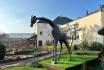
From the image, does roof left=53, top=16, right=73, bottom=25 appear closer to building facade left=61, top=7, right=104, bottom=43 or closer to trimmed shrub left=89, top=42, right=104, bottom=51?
building facade left=61, top=7, right=104, bottom=43

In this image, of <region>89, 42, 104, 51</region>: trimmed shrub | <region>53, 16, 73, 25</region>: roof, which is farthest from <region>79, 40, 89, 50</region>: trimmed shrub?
<region>53, 16, 73, 25</region>: roof

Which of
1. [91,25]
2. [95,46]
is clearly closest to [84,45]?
[95,46]

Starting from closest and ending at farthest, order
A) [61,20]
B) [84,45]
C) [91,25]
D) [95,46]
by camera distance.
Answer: [95,46] < [84,45] < [91,25] < [61,20]

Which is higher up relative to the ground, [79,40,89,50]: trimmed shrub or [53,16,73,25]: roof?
[53,16,73,25]: roof

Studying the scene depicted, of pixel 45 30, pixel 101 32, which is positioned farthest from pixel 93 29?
pixel 101 32

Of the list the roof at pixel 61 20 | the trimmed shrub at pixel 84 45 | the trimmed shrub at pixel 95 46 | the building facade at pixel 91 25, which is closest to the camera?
the trimmed shrub at pixel 95 46

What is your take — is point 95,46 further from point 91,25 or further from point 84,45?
point 91,25

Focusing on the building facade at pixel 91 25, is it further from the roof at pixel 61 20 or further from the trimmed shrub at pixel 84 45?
the roof at pixel 61 20

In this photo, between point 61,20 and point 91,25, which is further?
point 61,20

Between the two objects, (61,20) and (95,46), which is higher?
(61,20)

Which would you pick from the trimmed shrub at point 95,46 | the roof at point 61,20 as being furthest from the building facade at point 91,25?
the roof at point 61,20

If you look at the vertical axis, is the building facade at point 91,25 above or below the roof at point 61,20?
below

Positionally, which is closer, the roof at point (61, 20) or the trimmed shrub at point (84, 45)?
the trimmed shrub at point (84, 45)

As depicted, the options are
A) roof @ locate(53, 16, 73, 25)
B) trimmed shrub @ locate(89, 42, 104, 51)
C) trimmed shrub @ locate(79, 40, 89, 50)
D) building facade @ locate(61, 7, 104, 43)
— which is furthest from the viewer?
roof @ locate(53, 16, 73, 25)
